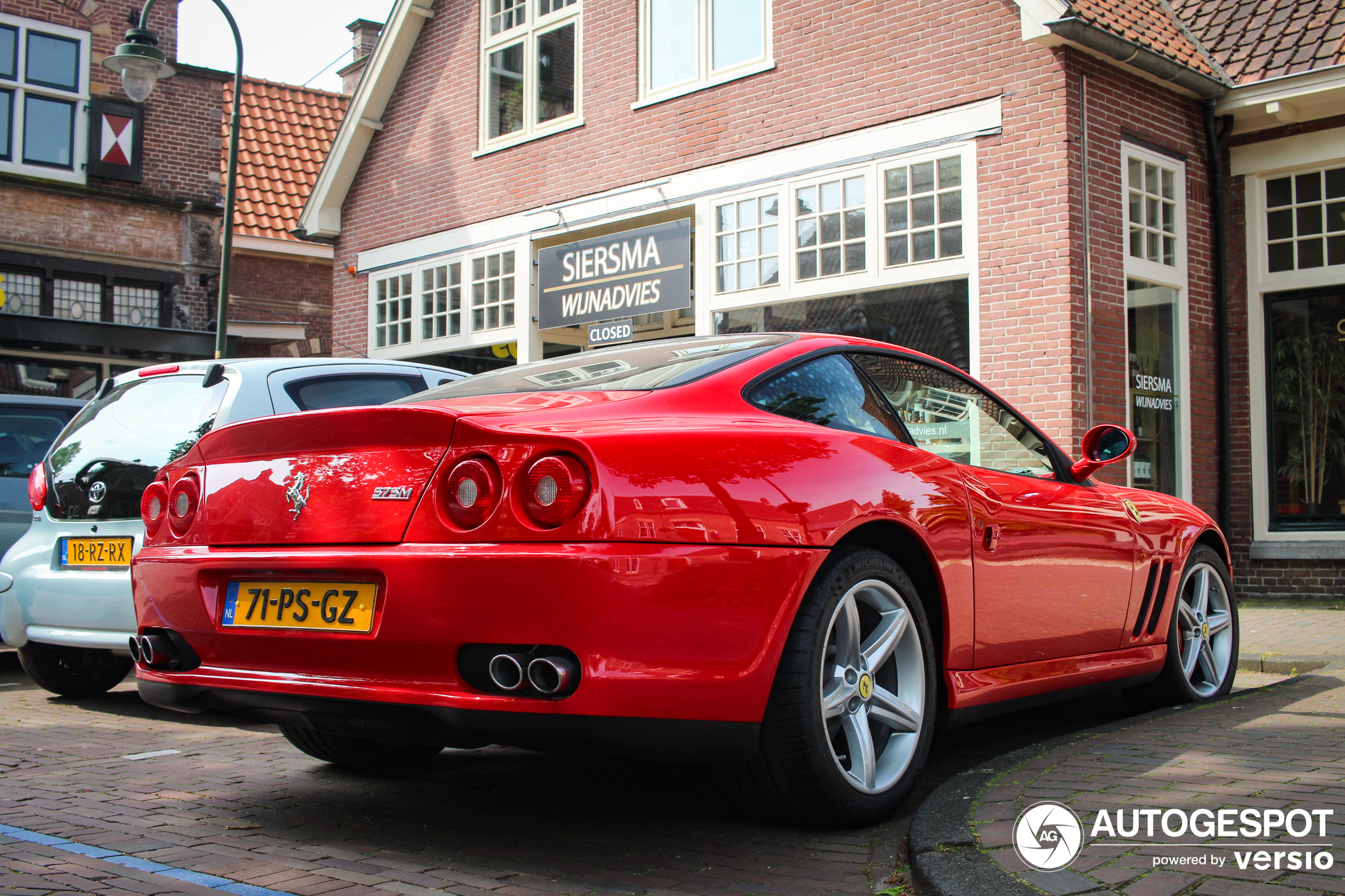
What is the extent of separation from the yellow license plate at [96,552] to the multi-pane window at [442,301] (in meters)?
9.61

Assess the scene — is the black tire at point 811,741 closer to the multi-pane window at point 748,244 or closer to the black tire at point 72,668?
the black tire at point 72,668

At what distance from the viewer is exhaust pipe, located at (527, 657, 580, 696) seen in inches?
113

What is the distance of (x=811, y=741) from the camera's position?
125 inches

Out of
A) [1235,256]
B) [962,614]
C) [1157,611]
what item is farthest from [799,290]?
[962,614]

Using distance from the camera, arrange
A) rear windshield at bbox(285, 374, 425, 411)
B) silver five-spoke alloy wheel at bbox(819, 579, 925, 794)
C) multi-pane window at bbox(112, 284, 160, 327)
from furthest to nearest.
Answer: multi-pane window at bbox(112, 284, 160, 327) → rear windshield at bbox(285, 374, 425, 411) → silver five-spoke alloy wheel at bbox(819, 579, 925, 794)

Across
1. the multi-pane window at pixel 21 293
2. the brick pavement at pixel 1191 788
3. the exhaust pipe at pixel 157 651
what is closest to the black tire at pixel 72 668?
the exhaust pipe at pixel 157 651

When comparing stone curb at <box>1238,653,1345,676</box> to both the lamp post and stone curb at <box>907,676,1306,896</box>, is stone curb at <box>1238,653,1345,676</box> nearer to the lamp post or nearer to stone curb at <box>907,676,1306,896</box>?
stone curb at <box>907,676,1306,896</box>

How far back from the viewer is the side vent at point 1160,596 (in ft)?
16.6

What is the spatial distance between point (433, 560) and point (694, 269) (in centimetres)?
988

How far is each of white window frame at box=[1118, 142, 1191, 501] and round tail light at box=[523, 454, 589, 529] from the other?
7973mm

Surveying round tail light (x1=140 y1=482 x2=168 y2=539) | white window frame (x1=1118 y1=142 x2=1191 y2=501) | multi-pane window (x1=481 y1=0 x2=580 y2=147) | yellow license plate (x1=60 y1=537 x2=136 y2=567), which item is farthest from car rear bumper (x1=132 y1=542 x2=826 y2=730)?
multi-pane window (x1=481 y1=0 x2=580 y2=147)

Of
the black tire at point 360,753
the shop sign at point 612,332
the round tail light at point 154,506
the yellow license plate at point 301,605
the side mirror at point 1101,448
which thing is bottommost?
the black tire at point 360,753

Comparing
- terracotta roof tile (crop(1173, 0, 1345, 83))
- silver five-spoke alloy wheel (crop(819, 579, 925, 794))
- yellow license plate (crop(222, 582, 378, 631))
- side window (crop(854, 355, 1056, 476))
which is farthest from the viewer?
terracotta roof tile (crop(1173, 0, 1345, 83))

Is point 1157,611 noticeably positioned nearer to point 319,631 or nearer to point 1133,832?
point 1133,832
